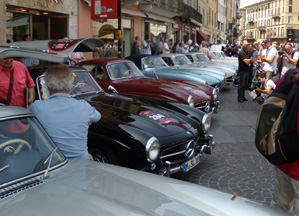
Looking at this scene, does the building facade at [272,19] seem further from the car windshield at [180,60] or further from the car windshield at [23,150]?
the car windshield at [23,150]

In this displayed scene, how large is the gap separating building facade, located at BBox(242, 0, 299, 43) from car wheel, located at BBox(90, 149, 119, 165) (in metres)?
83.3

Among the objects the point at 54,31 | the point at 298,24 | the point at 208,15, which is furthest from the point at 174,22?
the point at 298,24

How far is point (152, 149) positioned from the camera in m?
3.85

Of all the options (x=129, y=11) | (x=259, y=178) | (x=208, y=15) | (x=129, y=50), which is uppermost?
(x=208, y=15)

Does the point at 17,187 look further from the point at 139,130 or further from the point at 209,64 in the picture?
the point at 209,64

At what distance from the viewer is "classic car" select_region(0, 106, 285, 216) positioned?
1.91 metres

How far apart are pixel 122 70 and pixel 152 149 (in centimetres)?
392

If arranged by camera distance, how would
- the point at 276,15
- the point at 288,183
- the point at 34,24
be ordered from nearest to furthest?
the point at 288,183 < the point at 34,24 < the point at 276,15

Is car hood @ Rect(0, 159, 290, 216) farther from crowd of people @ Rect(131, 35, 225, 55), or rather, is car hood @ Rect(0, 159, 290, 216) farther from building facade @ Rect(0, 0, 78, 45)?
crowd of people @ Rect(131, 35, 225, 55)

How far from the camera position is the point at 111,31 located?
57.1 ft

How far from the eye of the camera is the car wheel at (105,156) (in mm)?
3945

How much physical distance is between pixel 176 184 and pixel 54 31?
12284 mm

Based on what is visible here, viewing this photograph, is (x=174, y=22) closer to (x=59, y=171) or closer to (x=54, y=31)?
(x=54, y=31)

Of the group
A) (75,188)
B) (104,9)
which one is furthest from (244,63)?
(75,188)
